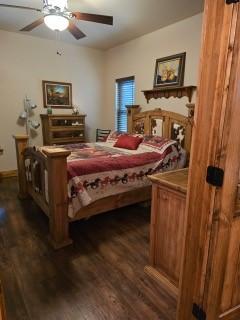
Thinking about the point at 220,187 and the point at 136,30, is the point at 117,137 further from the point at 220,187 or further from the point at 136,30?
the point at 220,187

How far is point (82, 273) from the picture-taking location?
195 cm

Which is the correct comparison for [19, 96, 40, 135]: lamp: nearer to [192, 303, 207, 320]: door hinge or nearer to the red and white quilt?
the red and white quilt

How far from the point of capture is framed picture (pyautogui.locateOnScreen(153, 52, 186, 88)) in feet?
12.2

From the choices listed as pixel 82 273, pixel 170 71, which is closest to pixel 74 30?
pixel 170 71

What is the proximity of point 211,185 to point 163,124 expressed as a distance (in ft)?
9.72

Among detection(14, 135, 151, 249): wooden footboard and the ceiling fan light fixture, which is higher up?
the ceiling fan light fixture

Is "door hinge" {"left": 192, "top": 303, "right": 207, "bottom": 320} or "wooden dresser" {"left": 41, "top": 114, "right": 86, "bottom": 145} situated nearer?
"door hinge" {"left": 192, "top": 303, "right": 207, "bottom": 320}

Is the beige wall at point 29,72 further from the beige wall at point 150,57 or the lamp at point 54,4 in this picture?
the lamp at point 54,4

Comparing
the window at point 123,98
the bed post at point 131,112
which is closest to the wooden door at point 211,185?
the bed post at point 131,112

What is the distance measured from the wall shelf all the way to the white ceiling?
3.56ft

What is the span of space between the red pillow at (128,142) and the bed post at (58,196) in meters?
1.64

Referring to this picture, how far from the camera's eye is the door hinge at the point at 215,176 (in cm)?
106

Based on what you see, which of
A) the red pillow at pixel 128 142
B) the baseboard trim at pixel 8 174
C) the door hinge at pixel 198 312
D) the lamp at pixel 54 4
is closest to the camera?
the door hinge at pixel 198 312

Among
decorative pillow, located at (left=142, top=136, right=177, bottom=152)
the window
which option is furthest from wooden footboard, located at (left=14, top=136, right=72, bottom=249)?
the window
